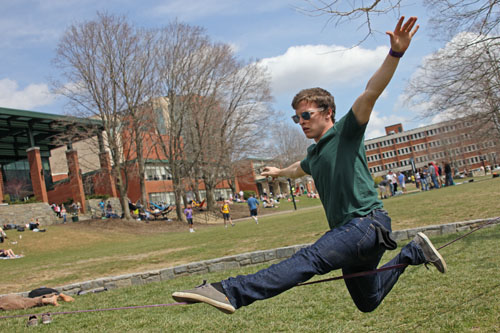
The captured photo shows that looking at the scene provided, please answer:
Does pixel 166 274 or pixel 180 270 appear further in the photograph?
pixel 180 270

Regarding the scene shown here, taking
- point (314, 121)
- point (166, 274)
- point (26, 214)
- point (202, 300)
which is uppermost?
point (314, 121)

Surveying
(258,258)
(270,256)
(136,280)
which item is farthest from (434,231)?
(136,280)

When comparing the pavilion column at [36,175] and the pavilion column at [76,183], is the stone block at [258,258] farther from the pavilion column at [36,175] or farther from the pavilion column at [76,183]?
the pavilion column at [36,175]

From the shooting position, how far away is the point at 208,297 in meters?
3.02

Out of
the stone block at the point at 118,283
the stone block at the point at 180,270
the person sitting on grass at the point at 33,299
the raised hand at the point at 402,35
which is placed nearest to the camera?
the raised hand at the point at 402,35

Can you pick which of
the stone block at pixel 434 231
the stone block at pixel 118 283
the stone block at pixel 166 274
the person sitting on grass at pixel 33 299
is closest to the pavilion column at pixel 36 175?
the stone block at pixel 118 283

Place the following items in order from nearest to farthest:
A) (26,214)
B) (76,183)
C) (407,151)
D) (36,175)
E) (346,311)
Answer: (346,311) < (26,214) < (36,175) < (76,183) < (407,151)

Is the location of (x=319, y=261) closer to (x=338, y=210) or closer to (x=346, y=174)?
(x=338, y=210)

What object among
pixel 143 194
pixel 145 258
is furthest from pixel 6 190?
pixel 145 258

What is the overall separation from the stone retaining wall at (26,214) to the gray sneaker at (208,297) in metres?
35.4

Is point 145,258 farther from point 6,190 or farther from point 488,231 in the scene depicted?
point 6,190

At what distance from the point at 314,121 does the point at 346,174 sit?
555 millimetres

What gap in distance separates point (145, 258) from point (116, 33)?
26.1 meters

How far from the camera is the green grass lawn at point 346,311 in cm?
461
